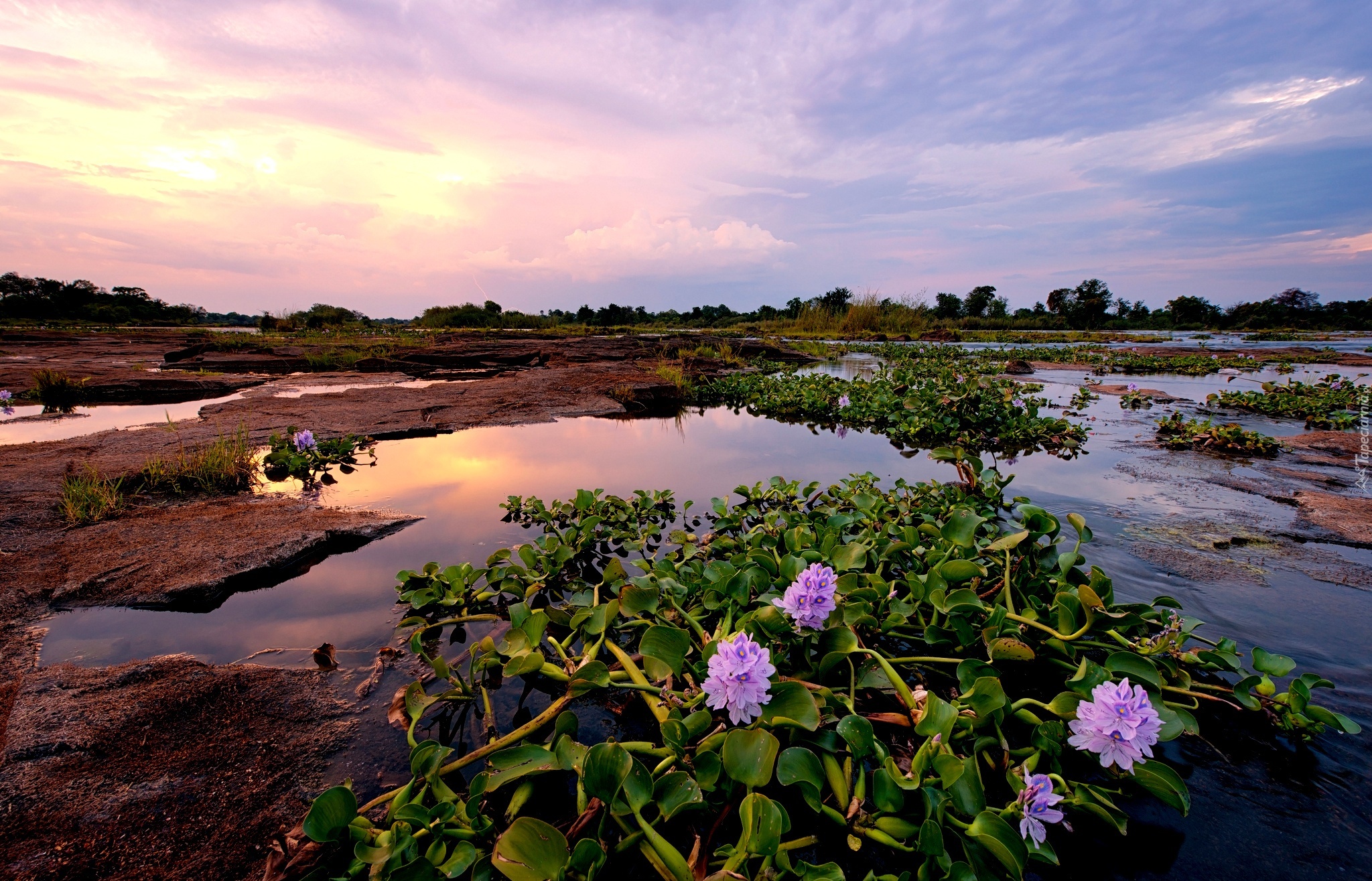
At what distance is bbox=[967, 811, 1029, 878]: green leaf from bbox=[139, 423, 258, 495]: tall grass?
175 inches

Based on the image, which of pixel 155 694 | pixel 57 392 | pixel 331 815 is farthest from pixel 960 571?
pixel 57 392

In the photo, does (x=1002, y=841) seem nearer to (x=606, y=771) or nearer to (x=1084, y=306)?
(x=606, y=771)

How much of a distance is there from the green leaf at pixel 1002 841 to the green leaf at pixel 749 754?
38 cm

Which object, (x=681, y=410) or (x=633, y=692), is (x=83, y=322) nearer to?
(x=681, y=410)

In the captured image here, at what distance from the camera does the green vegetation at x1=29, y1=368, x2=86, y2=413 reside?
6.83m

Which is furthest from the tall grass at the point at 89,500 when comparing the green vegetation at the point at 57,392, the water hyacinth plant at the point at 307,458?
the green vegetation at the point at 57,392

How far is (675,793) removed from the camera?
1110 millimetres

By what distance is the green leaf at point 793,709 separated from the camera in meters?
1.21

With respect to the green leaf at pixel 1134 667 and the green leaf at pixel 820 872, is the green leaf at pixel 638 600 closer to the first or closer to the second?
the green leaf at pixel 820 872

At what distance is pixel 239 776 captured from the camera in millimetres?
1322

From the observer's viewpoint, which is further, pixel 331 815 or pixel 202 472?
pixel 202 472

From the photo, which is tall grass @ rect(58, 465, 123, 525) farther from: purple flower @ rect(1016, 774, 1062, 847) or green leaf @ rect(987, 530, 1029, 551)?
green leaf @ rect(987, 530, 1029, 551)

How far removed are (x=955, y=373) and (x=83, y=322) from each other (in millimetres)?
42169

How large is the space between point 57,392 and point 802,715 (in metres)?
10.3
